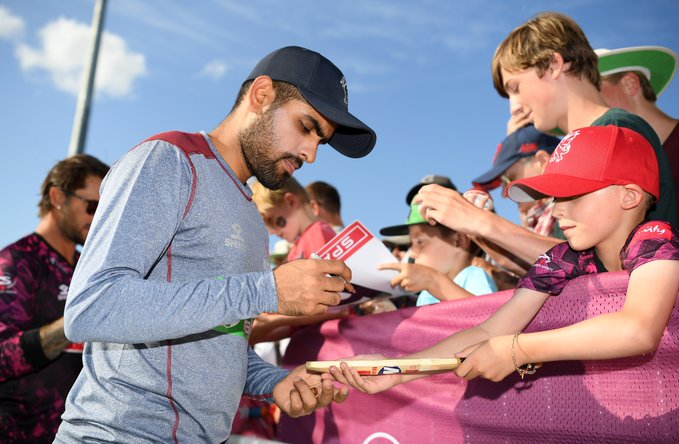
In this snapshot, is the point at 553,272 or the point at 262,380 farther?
the point at 262,380

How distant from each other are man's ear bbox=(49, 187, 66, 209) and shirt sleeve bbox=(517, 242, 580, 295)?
3.12 metres

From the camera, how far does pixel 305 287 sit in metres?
1.94

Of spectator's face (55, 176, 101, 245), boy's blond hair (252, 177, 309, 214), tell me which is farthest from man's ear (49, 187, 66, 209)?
boy's blond hair (252, 177, 309, 214)

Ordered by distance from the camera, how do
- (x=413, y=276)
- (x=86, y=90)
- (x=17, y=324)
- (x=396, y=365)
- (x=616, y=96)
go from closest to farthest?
1. (x=396, y=365)
2. (x=413, y=276)
3. (x=17, y=324)
4. (x=616, y=96)
5. (x=86, y=90)

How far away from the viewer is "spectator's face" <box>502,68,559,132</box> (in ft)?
9.90

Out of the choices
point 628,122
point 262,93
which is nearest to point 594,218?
point 628,122

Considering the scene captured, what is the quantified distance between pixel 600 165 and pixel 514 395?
3.14 feet

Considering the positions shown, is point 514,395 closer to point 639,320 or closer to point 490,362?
point 490,362

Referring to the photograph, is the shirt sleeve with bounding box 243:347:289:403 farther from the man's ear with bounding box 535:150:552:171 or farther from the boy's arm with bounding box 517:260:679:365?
the man's ear with bounding box 535:150:552:171

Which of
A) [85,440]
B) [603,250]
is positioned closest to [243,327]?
[85,440]

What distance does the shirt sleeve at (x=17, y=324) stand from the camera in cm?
335

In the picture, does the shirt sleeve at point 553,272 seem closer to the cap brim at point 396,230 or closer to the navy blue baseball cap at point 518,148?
the navy blue baseball cap at point 518,148

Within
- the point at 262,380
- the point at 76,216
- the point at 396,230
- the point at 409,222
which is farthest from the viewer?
the point at 396,230

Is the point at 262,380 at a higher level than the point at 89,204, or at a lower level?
lower
